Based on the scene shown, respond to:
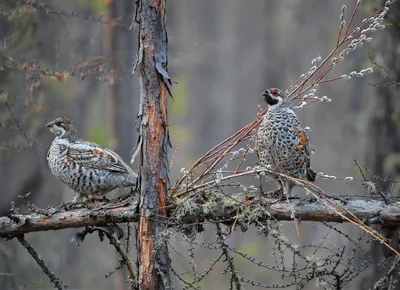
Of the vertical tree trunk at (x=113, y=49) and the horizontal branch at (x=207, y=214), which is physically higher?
the vertical tree trunk at (x=113, y=49)

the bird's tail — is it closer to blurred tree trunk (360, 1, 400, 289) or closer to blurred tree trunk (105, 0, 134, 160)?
blurred tree trunk (360, 1, 400, 289)

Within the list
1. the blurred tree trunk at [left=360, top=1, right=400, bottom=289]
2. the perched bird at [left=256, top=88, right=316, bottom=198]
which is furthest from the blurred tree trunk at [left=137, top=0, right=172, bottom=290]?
the blurred tree trunk at [left=360, top=1, right=400, bottom=289]

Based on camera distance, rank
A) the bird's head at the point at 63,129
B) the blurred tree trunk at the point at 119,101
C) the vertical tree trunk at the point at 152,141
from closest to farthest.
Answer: the vertical tree trunk at the point at 152,141 < the bird's head at the point at 63,129 < the blurred tree trunk at the point at 119,101

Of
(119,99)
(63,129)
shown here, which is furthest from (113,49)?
(63,129)

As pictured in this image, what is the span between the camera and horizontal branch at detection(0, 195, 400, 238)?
4840 mm

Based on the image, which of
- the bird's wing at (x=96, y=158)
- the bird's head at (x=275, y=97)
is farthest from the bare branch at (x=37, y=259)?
the bird's head at (x=275, y=97)

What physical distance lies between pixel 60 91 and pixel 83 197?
5.85 m

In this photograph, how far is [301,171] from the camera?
6.19 m

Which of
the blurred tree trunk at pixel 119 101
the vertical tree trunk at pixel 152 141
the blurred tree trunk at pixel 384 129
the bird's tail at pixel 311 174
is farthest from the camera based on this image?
the blurred tree trunk at pixel 119 101

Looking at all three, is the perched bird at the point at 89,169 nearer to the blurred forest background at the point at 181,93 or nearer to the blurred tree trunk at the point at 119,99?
the blurred forest background at the point at 181,93

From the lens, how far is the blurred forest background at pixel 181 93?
8062mm

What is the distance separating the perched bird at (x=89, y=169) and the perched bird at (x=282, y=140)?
154 centimetres

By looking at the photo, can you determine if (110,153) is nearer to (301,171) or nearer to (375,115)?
(301,171)

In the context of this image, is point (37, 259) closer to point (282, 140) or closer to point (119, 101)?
point (282, 140)
